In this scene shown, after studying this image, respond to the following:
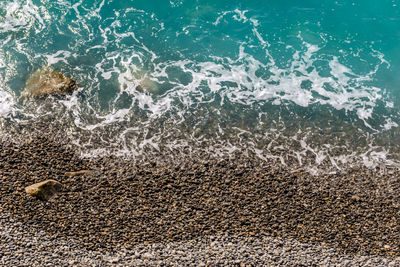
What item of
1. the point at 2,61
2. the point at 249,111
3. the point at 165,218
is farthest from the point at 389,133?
the point at 2,61

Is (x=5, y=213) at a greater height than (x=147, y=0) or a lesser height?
lesser

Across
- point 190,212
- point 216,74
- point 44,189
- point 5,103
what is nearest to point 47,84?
point 5,103

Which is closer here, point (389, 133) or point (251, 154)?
point (251, 154)

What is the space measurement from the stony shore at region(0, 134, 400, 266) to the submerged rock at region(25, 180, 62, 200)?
37cm

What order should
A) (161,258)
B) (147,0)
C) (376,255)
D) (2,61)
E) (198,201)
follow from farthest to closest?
1. (147,0)
2. (2,61)
3. (198,201)
4. (376,255)
5. (161,258)

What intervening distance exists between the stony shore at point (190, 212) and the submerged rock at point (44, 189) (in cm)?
37

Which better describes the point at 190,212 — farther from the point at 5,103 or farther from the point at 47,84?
the point at 5,103

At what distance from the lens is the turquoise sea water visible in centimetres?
2903

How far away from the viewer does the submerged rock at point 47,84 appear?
31.4 meters

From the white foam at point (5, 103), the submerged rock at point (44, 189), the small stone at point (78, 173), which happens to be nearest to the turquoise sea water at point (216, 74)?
the white foam at point (5, 103)

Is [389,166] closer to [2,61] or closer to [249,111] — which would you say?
[249,111]

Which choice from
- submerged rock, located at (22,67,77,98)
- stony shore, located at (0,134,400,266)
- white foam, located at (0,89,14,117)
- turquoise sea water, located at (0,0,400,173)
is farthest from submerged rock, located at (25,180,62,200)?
submerged rock, located at (22,67,77,98)

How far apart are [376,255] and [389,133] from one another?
13101mm

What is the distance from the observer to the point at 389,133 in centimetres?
3091
